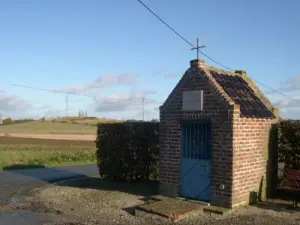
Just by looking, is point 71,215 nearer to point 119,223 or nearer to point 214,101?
point 119,223

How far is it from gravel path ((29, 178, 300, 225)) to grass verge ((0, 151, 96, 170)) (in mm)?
8317

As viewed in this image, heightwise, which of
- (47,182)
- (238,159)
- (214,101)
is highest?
(214,101)

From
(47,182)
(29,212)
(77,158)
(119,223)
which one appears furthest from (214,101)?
(77,158)

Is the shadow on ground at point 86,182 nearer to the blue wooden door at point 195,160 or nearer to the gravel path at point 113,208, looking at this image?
the gravel path at point 113,208

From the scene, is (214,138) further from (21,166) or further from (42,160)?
(42,160)

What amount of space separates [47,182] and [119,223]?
7.30m

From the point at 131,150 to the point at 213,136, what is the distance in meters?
5.03

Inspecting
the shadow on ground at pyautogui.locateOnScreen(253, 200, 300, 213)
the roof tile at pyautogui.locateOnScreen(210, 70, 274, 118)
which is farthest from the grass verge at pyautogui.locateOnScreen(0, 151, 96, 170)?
the shadow on ground at pyautogui.locateOnScreen(253, 200, 300, 213)

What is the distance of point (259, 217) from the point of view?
8852 millimetres

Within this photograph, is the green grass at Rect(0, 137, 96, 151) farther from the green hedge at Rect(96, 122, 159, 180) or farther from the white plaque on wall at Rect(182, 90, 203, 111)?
the white plaque on wall at Rect(182, 90, 203, 111)

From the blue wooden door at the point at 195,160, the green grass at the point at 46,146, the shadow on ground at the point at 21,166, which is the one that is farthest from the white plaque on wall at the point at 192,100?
the green grass at the point at 46,146

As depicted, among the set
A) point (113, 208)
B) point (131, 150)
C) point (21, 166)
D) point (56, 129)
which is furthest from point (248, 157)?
point (56, 129)

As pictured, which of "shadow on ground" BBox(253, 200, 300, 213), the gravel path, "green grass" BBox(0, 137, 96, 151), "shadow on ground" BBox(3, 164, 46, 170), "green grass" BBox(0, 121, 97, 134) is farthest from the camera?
"green grass" BBox(0, 121, 97, 134)

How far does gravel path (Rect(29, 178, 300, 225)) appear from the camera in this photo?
28.5 feet
